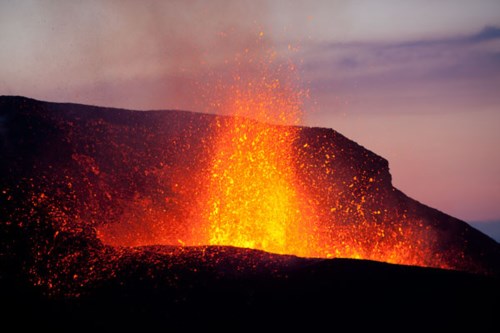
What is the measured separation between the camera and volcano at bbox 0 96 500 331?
1197 cm

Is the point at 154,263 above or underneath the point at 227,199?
underneath

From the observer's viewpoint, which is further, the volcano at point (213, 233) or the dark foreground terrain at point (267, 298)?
the volcano at point (213, 233)

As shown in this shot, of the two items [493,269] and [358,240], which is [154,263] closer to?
[358,240]

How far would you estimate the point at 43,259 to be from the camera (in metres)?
14.8

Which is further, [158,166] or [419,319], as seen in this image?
[158,166]

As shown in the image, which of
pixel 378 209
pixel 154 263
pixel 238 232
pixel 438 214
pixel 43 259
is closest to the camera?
Result: pixel 154 263

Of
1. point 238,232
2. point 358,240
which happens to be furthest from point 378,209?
point 238,232

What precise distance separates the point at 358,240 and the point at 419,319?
10.4m

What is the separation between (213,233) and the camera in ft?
64.8

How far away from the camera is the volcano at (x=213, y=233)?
12.0m

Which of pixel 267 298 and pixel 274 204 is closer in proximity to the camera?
pixel 267 298

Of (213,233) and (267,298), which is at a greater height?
(213,233)

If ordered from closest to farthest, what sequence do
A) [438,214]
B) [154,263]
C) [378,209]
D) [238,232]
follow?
[154,263] → [238,232] → [378,209] → [438,214]

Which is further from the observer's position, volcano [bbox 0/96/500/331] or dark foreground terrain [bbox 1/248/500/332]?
volcano [bbox 0/96/500/331]
